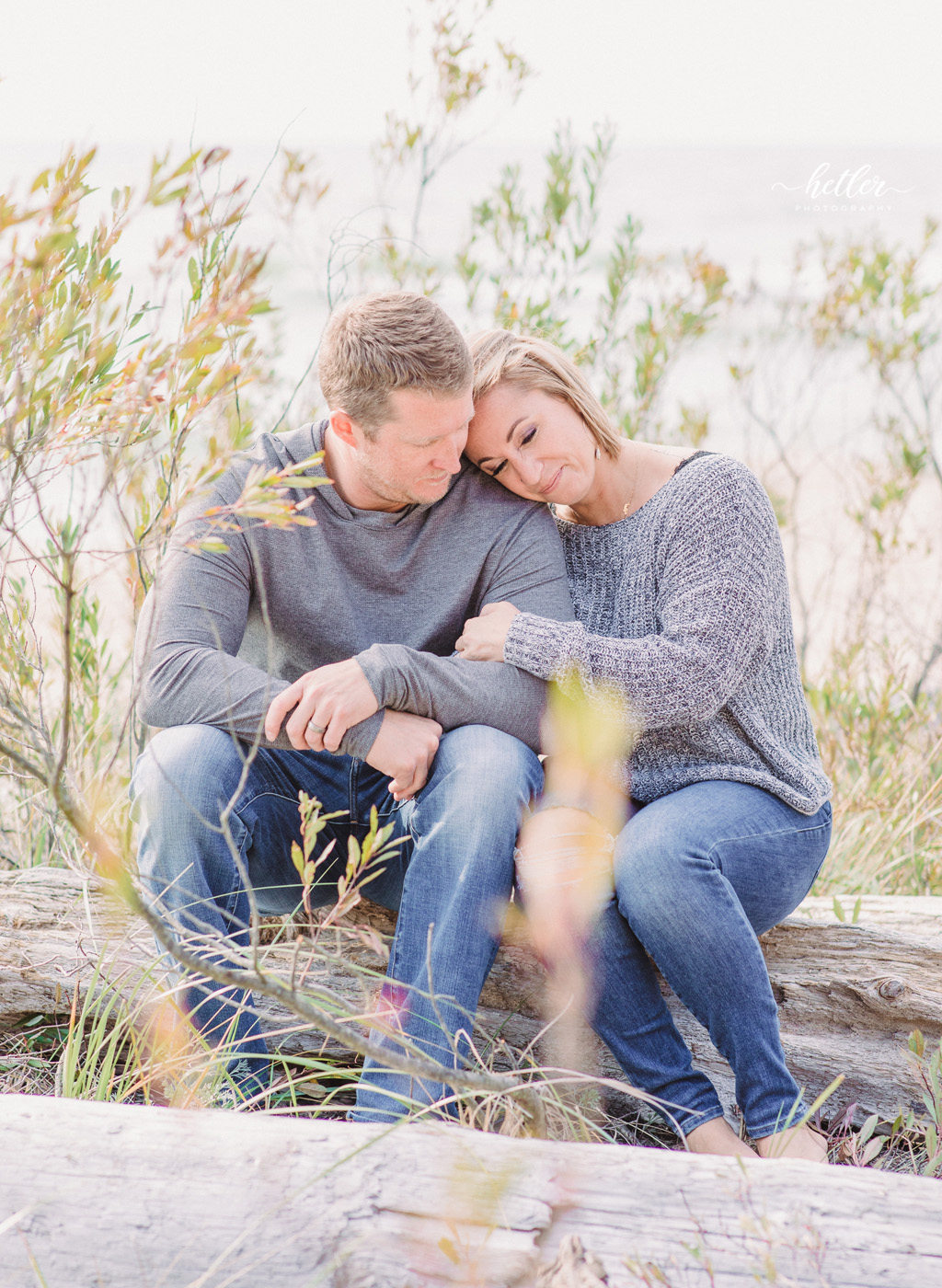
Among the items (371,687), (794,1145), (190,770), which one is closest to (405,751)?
(371,687)

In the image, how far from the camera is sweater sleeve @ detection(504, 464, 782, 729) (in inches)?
79.4

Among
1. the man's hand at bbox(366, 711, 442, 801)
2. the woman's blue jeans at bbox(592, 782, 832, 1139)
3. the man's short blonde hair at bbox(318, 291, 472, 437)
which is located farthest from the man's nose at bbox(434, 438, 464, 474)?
the woman's blue jeans at bbox(592, 782, 832, 1139)

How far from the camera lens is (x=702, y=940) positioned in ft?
6.00

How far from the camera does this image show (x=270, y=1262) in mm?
1237

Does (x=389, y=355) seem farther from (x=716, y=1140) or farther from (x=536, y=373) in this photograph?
(x=716, y=1140)

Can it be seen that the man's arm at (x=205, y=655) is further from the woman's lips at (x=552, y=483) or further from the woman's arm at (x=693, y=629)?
the woman's lips at (x=552, y=483)

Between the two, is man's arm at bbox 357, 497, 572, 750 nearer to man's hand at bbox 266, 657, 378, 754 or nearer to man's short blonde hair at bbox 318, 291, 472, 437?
man's hand at bbox 266, 657, 378, 754

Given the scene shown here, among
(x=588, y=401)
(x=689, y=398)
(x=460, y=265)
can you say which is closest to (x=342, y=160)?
(x=689, y=398)

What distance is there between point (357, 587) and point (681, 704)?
0.77 meters

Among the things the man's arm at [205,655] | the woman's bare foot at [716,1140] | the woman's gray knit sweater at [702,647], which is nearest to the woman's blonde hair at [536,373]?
the woman's gray knit sweater at [702,647]

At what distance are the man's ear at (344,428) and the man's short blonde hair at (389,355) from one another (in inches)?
0.6

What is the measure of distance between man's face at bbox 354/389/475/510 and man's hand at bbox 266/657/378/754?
0.47m

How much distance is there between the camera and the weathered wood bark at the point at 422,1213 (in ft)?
3.96

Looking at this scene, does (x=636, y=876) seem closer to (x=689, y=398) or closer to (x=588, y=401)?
(x=588, y=401)
